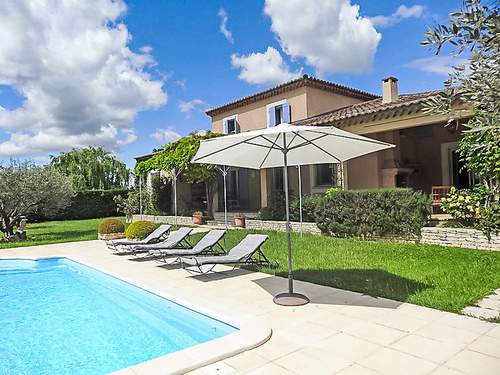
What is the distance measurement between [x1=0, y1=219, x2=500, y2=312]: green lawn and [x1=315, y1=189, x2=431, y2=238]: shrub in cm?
69

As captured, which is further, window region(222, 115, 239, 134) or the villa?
window region(222, 115, 239, 134)

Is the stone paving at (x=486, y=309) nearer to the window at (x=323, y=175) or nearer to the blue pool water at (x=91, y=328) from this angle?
the blue pool water at (x=91, y=328)

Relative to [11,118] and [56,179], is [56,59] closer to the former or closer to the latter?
[56,179]

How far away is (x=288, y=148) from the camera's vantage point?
24.7 ft

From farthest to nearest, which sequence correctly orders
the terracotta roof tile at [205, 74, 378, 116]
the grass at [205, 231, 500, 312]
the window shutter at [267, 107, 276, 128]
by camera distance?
1. the window shutter at [267, 107, 276, 128]
2. the terracotta roof tile at [205, 74, 378, 116]
3. the grass at [205, 231, 500, 312]

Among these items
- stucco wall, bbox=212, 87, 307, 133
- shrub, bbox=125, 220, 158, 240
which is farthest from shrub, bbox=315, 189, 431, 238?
stucco wall, bbox=212, 87, 307, 133

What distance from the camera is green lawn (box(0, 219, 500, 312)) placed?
703 cm

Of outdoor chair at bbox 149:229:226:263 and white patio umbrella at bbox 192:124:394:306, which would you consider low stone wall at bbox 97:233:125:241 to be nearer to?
outdoor chair at bbox 149:229:226:263

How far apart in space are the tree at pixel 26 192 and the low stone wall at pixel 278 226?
1026 cm

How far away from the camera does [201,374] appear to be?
14.2 feet

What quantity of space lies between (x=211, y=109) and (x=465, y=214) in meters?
21.9

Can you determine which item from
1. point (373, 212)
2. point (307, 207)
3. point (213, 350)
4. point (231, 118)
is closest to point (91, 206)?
point (231, 118)

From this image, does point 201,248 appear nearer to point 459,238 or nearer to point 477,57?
point 459,238

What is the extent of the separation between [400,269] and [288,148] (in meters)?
4.31
